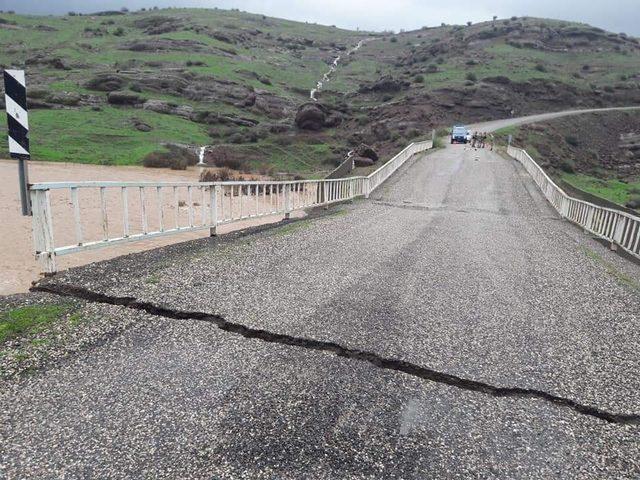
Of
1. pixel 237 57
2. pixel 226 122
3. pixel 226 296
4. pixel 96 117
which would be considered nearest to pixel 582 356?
pixel 226 296

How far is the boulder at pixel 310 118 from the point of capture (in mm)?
50469

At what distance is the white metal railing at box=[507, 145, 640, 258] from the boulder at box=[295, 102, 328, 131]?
3283 centimetres

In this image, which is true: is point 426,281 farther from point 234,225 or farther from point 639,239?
point 234,225

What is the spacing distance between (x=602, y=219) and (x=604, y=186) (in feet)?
99.5

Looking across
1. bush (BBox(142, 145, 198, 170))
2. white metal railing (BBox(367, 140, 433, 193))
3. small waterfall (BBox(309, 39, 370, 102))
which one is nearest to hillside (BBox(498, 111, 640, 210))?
white metal railing (BBox(367, 140, 433, 193))

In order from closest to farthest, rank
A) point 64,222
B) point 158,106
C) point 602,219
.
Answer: point 602,219 → point 64,222 → point 158,106

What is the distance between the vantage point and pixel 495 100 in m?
61.8

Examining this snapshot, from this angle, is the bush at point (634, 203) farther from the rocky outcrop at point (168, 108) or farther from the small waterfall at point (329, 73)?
the small waterfall at point (329, 73)

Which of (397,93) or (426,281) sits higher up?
(397,93)

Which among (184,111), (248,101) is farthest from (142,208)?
(248,101)

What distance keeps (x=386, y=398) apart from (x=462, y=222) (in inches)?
401

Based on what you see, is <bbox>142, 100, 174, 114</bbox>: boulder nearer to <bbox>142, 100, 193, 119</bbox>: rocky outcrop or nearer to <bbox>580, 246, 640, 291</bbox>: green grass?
<bbox>142, 100, 193, 119</bbox>: rocky outcrop

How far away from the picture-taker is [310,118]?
1991 inches

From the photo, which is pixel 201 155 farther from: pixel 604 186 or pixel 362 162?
pixel 604 186
